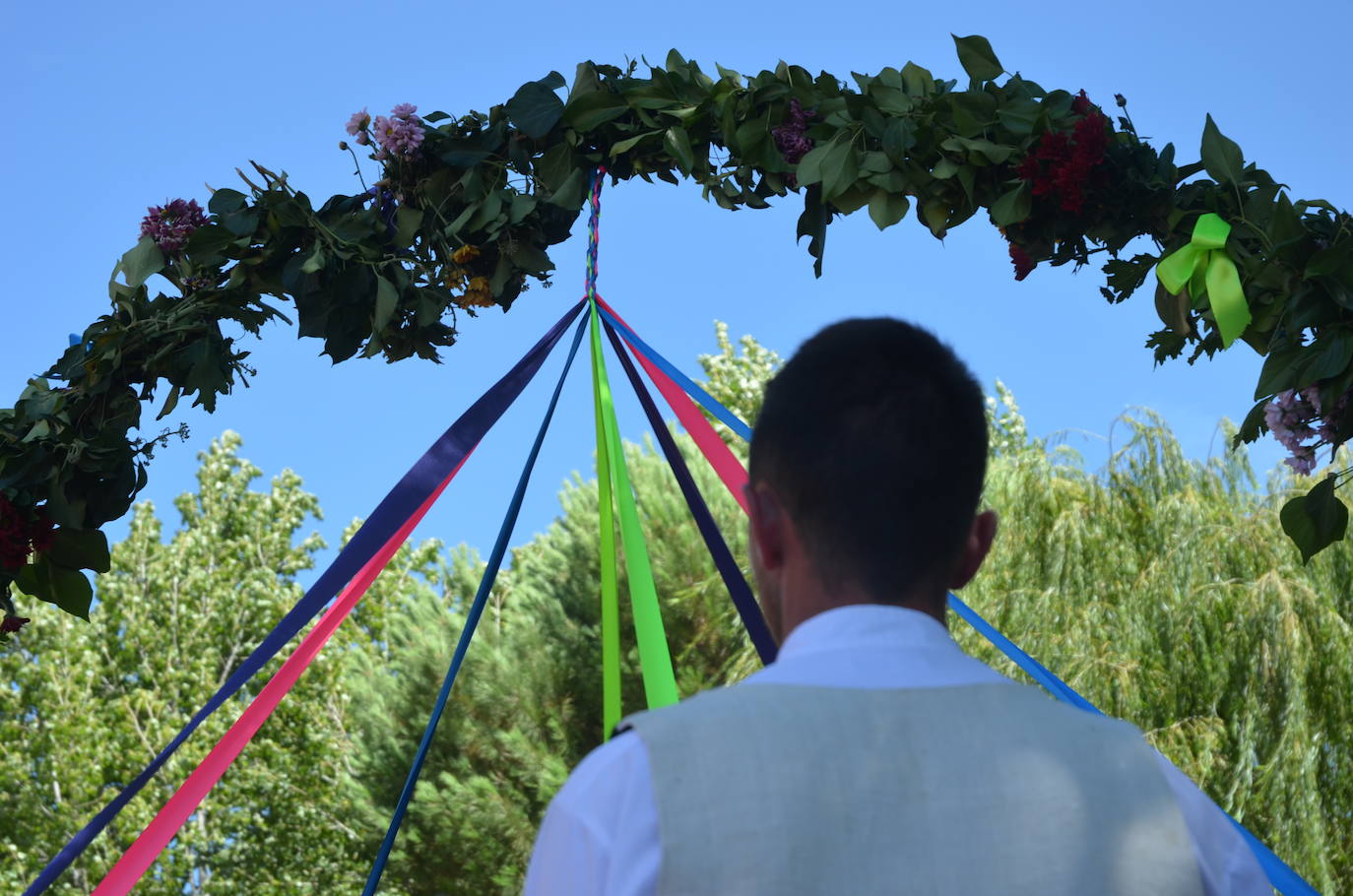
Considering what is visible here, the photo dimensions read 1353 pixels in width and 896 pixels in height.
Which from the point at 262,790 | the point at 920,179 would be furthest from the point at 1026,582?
the point at 262,790

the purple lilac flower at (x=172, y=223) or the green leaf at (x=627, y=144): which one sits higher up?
the green leaf at (x=627, y=144)

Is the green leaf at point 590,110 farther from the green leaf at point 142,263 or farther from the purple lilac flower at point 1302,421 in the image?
the purple lilac flower at point 1302,421

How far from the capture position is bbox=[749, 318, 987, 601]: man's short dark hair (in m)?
1.20

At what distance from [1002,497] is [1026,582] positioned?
62cm

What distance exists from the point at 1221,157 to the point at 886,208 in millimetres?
672

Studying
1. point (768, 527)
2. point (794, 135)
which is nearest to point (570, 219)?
point (794, 135)

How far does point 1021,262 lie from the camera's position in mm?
3039

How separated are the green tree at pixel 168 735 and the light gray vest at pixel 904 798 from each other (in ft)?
59.3

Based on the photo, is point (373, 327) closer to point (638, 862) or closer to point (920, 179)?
point (920, 179)

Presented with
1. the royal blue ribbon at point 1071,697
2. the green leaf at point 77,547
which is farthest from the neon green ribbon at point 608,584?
the green leaf at point 77,547

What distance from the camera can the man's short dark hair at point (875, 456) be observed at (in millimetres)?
1200

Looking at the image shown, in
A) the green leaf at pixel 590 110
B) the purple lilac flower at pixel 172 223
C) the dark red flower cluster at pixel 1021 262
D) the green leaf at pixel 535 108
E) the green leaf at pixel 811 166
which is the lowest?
the purple lilac flower at pixel 172 223

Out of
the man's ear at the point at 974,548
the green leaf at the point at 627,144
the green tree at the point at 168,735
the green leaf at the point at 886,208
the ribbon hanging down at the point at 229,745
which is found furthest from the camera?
the green tree at the point at 168,735

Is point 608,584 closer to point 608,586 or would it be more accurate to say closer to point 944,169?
point 608,586
